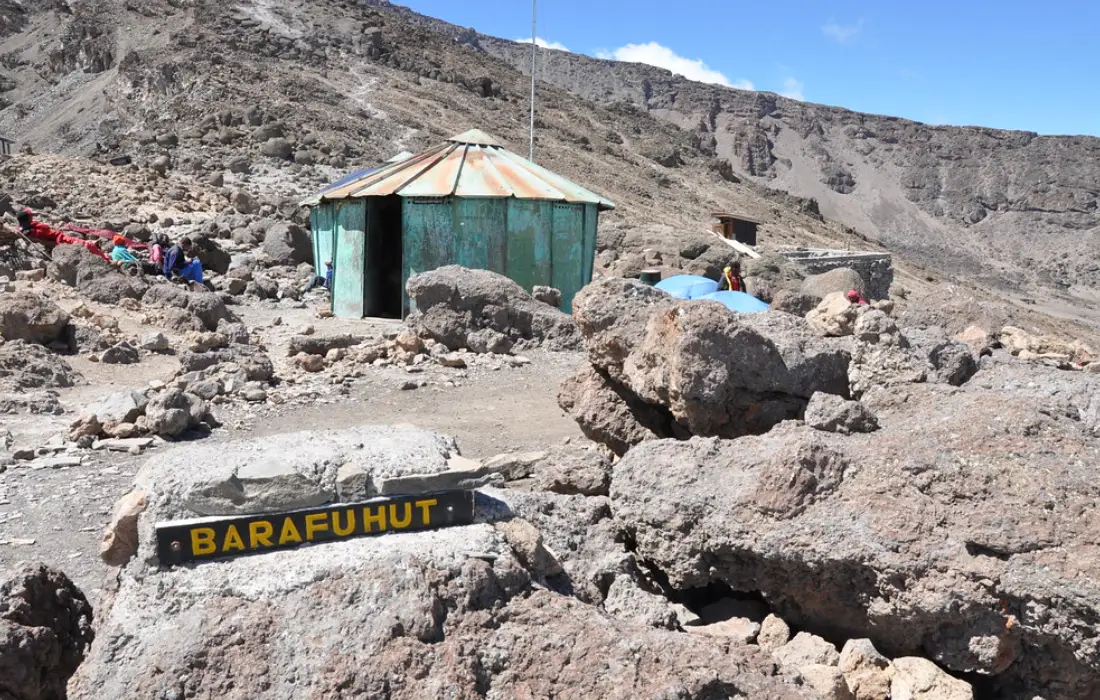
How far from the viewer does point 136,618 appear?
9.10ft

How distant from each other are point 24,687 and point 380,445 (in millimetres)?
1376

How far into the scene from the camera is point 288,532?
3.01m

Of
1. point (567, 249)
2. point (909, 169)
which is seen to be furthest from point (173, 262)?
point (909, 169)

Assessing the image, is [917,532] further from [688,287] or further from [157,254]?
[157,254]

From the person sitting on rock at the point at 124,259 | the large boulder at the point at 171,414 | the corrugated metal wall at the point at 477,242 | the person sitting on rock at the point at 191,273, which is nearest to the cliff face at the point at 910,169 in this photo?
the corrugated metal wall at the point at 477,242

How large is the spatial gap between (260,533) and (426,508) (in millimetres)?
567

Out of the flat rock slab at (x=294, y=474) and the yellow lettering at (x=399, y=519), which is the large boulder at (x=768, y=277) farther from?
the yellow lettering at (x=399, y=519)

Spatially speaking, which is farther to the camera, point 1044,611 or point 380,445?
point 380,445

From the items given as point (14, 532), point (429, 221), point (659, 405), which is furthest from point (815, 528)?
point (429, 221)

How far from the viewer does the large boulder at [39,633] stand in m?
2.83

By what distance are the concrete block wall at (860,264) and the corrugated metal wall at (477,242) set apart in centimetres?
1405

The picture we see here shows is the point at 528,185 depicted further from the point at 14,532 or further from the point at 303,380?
the point at 14,532

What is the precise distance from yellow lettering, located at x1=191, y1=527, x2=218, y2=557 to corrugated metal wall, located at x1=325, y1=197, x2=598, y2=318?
9.83 metres

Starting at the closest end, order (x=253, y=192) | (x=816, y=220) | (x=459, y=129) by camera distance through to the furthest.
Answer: (x=253, y=192)
(x=459, y=129)
(x=816, y=220)
